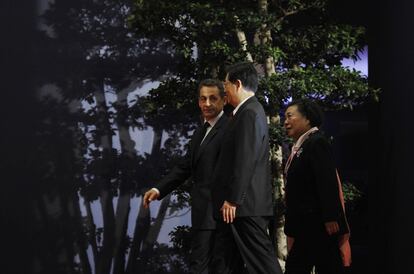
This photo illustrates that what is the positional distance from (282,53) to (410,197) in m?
1.29

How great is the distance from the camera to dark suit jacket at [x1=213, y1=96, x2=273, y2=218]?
3.63 m

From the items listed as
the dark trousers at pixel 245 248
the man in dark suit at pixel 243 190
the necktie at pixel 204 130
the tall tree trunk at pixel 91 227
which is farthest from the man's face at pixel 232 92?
the tall tree trunk at pixel 91 227

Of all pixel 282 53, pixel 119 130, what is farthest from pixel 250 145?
pixel 119 130

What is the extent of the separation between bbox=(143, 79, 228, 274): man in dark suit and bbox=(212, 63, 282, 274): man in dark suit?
1.33ft

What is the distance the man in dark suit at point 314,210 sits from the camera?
3.82 meters

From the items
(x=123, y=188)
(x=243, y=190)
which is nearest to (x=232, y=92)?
(x=243, y=190)

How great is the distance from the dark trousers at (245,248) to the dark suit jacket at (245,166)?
6cm

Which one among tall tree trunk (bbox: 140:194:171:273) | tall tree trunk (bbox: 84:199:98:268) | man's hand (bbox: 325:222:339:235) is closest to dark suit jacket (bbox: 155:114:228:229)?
man's hand (bbox: 325:222:339:235)

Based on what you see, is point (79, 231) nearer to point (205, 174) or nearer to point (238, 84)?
point (205, 174)

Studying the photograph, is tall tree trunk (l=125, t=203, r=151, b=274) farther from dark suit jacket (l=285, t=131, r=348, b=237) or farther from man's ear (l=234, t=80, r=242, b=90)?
man's ear (l=234, t=80, r=242, b=90)

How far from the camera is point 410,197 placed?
16.9 feet

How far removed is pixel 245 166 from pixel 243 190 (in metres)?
0.11

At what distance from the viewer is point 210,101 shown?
425 centimetres

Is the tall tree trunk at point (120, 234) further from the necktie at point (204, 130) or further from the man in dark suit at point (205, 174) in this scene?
the necktie at point (204, 130)
